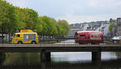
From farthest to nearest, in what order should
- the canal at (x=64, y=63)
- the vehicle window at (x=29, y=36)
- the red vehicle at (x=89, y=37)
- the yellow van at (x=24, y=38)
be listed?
the red vehicle at (x=89, y=37) < the vehicle window at (x=29, y=36) < the yellow van at (x=24, y=38) < the canal at (x=64, y=63)

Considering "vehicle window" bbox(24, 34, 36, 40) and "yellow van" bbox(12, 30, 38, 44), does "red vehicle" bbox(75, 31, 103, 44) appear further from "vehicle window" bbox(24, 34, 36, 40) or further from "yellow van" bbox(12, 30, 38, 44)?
"yellow van" bbox(12, 30, 38, 44)

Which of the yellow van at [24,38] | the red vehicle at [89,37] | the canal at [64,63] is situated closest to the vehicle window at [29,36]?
the yellow van at [24,38]

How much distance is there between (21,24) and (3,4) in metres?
12.0

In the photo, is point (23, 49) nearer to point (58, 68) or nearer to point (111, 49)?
point (58, 68)

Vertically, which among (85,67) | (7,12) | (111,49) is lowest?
(85,67)

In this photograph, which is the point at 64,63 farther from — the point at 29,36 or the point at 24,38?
the point at 24,38

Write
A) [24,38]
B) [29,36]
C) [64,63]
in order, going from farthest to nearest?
[29,36]
[24,38]
[64,63]

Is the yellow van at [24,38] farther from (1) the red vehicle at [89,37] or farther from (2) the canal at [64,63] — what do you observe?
(1) the red vehicle at [89,37]

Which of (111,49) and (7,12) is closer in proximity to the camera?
(111,49)

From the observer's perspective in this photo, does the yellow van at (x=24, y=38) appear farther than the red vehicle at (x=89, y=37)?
No

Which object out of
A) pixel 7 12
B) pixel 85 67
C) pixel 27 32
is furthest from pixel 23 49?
pixel 7 12

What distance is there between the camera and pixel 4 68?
4100cm

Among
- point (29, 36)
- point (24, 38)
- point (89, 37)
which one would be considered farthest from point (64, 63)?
point (24, 38)

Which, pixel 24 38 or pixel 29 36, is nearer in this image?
pixel 24 38
